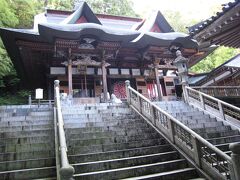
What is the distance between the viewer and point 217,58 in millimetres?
33594

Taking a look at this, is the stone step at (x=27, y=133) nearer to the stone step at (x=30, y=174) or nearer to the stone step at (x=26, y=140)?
the stone step at (x=26, y=140)

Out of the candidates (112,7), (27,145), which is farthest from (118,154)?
(112,7)

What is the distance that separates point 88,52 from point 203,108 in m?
9.39

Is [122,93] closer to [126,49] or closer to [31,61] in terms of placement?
[126,49]

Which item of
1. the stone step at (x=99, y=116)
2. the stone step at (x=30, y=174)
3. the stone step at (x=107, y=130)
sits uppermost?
the stone step at (x=99, y=116)

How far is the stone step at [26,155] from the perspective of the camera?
21.5 feet

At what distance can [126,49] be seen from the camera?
19.0m

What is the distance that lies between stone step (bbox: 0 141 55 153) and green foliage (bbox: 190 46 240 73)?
31.0 metres

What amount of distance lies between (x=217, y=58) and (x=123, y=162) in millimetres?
31156

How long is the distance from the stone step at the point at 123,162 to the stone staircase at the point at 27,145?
0.81 metres

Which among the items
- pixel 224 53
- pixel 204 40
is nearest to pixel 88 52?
pixel 204 40

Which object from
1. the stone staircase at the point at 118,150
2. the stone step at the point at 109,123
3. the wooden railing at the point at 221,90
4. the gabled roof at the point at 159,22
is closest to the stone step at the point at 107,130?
the stone staircase at the point at 118,150

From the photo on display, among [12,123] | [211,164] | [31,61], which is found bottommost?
[211,164]

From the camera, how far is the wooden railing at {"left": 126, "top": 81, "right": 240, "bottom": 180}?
18.6 feet
